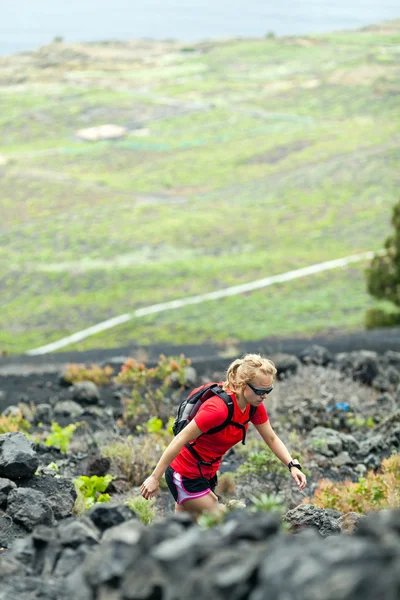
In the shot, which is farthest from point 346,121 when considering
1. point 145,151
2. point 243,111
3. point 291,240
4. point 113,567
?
point 113,567

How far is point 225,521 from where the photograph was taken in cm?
336

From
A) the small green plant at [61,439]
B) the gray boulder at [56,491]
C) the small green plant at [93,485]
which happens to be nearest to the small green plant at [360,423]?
the small green plant at [61,439]

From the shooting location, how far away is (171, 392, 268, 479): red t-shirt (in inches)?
207

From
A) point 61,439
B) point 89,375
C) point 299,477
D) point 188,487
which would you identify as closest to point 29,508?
point 188,487

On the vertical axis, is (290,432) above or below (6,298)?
above

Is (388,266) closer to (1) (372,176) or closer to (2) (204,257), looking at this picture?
(2) (204,257)

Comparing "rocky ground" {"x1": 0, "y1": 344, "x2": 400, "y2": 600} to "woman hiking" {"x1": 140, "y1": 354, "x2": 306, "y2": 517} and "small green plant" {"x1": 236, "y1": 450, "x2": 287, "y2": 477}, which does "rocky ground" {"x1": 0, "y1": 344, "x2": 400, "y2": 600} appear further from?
"woman hiking" {"x1": 140, "y1": 354, "x2": 306, "y2": 517}

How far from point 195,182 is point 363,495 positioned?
4963cm

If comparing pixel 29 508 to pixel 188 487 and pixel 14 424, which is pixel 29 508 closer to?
pixel 188 487

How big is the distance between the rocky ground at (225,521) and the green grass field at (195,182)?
16109 millimetres

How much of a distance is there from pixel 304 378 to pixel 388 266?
10783mm

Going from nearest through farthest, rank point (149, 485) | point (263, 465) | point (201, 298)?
point (149, 485)
point (263, 465)
point (201, 298)

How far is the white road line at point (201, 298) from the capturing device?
97.8 ft

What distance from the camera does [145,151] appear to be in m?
62.8
